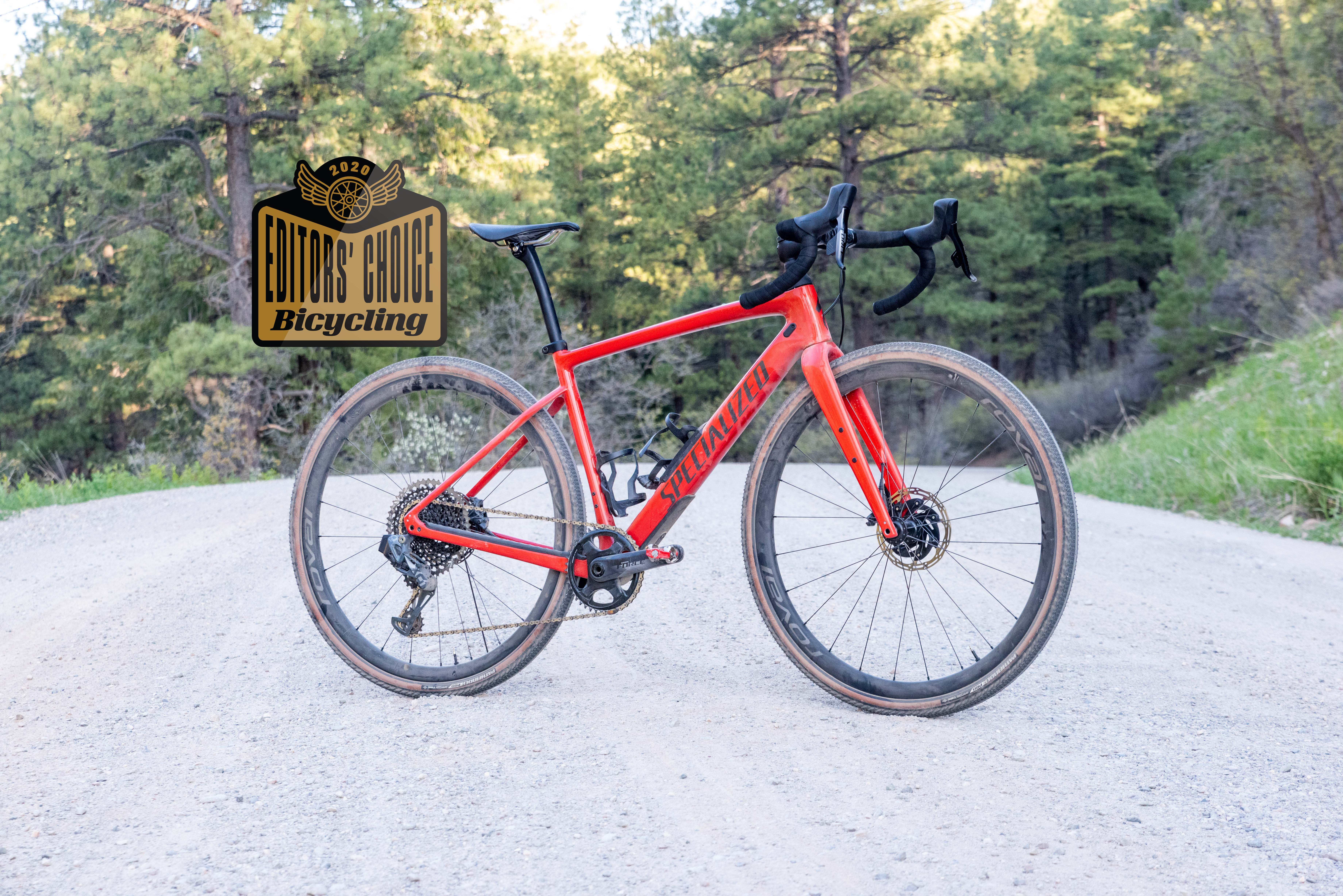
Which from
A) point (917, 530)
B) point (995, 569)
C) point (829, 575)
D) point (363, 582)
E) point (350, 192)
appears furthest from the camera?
point (350, 192)

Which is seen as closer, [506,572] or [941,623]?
[941,623]

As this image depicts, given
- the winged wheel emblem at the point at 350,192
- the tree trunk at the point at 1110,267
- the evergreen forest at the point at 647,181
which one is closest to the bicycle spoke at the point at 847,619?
the evergreen forest at the point at 647,181

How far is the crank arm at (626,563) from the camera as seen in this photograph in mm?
2832

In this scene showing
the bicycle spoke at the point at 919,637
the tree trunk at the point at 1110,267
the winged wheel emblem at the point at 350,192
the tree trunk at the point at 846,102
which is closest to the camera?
the bicycle spoke at the point at 919,637

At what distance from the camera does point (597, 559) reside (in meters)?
2.85

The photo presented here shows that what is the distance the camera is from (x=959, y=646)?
344 cm

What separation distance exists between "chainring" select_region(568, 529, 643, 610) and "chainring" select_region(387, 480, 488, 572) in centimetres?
38

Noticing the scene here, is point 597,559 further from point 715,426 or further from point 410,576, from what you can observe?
point 410,576

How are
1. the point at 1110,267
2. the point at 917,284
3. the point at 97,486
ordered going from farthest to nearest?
1. the point at 1110,267
2. the point at 97,486
3. the point at 917,284

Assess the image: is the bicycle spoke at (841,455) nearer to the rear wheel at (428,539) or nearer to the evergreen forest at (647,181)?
the rear wheel at (428,539)

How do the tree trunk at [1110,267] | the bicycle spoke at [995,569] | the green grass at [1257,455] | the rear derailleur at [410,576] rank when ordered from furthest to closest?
the tree trunk at [1110,267], the green grass at [1257,455], the bicycle spoke at [995,569], the rear derailleur at [410,576]

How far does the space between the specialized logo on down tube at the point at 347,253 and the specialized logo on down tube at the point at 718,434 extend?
12.7 meters

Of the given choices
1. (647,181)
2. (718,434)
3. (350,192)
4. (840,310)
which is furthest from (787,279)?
(647,181)

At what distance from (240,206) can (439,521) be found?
1729 centimetres
